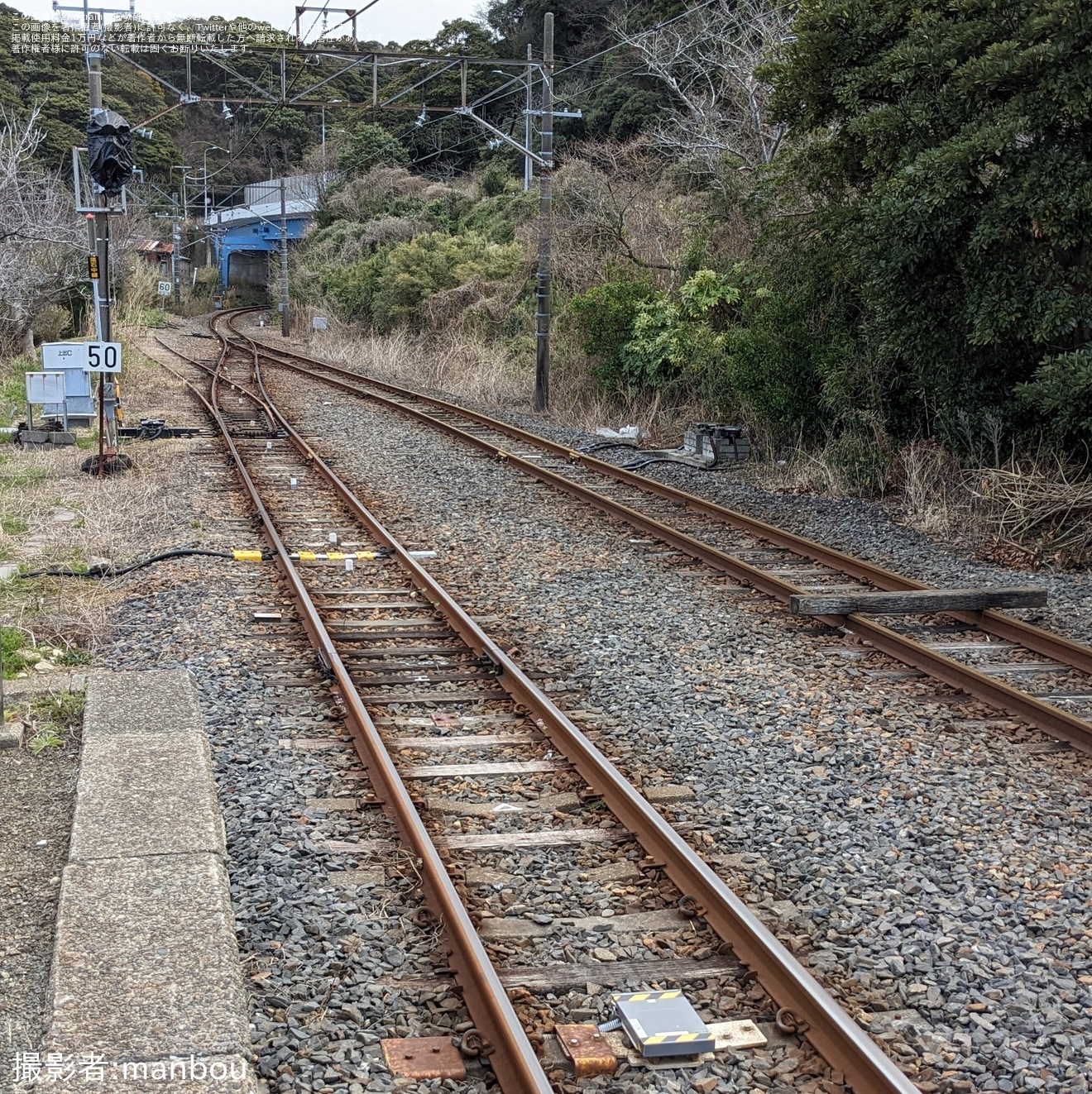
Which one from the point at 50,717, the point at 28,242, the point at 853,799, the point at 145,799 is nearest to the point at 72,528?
the point at 50,717

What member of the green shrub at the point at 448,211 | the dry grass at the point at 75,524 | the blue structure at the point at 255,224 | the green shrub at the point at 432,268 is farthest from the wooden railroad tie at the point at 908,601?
the blue structure at the point at 255,224

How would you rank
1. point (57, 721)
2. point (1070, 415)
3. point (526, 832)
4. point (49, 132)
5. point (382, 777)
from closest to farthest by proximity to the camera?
point (526, 832), point (382, 777), point (57, 721), point (1070, 415), point (49, 132)

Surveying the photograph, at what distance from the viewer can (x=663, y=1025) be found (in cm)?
397

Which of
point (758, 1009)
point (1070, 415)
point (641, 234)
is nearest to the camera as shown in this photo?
point (758, 1009)

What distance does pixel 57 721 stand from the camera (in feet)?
22.5

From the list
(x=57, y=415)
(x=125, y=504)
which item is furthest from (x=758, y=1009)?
(x=57, y=415)

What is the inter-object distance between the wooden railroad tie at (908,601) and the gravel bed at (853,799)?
0.66 ft

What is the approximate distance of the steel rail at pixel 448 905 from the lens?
3.75m

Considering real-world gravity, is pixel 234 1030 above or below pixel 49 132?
below

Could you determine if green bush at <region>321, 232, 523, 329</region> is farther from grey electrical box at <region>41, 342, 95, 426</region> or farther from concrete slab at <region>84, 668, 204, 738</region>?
concrete slab at <region>84, 668, 204, 738</region>

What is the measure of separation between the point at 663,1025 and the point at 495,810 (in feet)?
6.24

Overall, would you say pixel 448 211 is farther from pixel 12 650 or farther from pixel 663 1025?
pixel 663 1025

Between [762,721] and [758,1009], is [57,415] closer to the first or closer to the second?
[762,721]

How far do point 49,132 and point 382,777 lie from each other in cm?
6055
